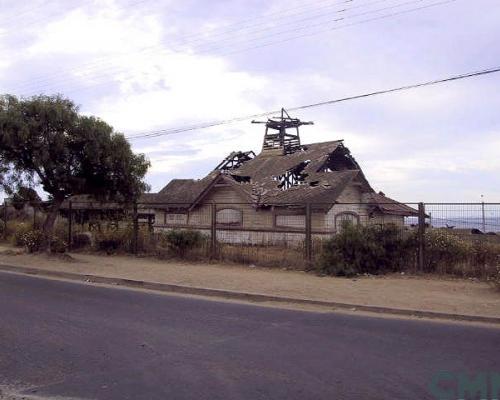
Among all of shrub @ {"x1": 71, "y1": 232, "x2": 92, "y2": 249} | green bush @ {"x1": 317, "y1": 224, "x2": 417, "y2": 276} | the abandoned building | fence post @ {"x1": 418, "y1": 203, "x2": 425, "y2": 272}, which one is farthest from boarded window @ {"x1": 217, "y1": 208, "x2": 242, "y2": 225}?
fence post @ {"x1": 418, "y1": 203, "x2": 425, "y2": 272}

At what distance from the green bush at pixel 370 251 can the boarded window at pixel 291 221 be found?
14957 mm

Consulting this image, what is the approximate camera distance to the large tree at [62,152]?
1675 centimetres

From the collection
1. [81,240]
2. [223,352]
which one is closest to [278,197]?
[81,240]

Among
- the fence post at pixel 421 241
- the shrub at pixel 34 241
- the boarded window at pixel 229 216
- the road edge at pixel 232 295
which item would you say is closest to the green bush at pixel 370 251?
the fence post at pixel 421 241

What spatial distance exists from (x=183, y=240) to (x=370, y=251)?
6.34 m

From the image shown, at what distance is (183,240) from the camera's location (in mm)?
17969

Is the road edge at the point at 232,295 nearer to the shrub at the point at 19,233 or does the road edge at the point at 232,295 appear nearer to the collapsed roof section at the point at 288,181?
the shrub at the point at 19,233

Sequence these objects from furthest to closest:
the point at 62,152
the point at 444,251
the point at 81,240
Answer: the point at 81,240 → the point at 62,152 → the point at 444,251

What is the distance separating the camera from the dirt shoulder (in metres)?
10.6

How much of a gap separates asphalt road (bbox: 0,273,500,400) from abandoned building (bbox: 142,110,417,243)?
573 inches

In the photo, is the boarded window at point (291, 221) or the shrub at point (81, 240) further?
the boarded window at point (291, 221)

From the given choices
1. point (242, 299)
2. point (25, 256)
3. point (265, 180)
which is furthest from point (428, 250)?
point (265, 180)

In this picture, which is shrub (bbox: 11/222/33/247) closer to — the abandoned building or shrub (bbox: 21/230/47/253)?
shrub (bbox: 21/230/47/253)

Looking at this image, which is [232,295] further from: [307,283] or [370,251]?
[370,251]
